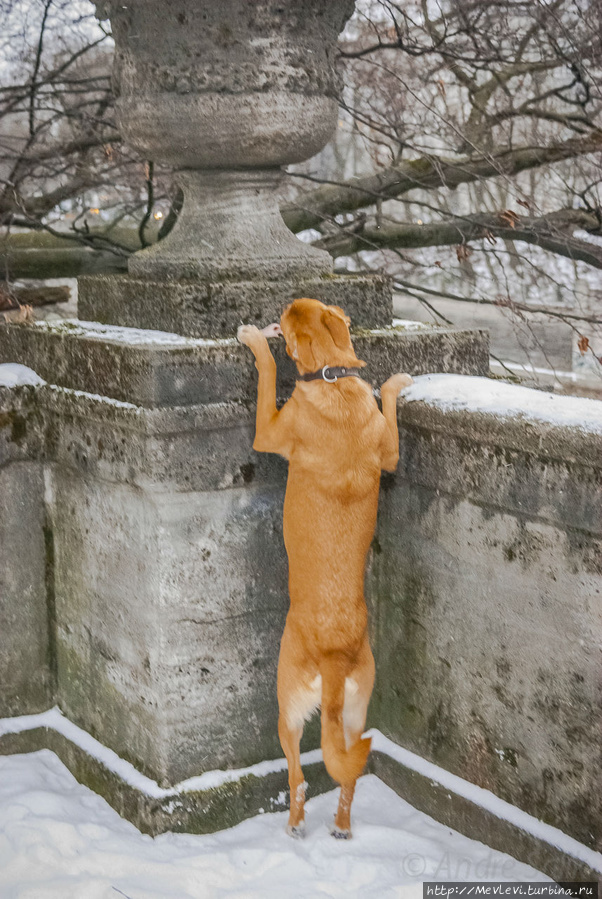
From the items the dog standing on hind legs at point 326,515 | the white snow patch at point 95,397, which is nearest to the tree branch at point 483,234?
the white snow patch at point 95,397

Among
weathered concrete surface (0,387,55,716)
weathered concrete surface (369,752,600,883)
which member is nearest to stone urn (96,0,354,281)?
weathered concrete surface (0,387,55,716)

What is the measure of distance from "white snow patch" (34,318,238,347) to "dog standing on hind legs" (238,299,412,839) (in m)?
0.20

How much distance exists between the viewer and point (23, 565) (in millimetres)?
3545

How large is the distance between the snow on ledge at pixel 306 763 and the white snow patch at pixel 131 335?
54.7 inches

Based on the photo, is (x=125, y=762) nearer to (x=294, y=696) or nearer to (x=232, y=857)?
(x=232, y=857)

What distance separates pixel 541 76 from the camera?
7.24 metres

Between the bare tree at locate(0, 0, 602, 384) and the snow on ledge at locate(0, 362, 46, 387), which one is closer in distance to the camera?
the snow on ledge at locate(0, 362, 46, 387)

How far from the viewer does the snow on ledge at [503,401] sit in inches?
104

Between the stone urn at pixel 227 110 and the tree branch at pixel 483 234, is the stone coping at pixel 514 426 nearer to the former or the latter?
the stone urn at pixel 227 110

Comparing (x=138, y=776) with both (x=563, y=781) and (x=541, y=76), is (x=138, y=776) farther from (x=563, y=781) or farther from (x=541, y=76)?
(x=541, y=76)

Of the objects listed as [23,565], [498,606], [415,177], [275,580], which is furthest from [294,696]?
[415,177]

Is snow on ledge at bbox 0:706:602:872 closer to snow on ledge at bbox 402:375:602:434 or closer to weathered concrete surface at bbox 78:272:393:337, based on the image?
snow on ledge at bbox 402:375:602:434

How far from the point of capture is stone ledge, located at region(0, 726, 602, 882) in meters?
2.75

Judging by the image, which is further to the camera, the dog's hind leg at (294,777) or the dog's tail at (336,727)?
the dog's hind leg at (294,777)
